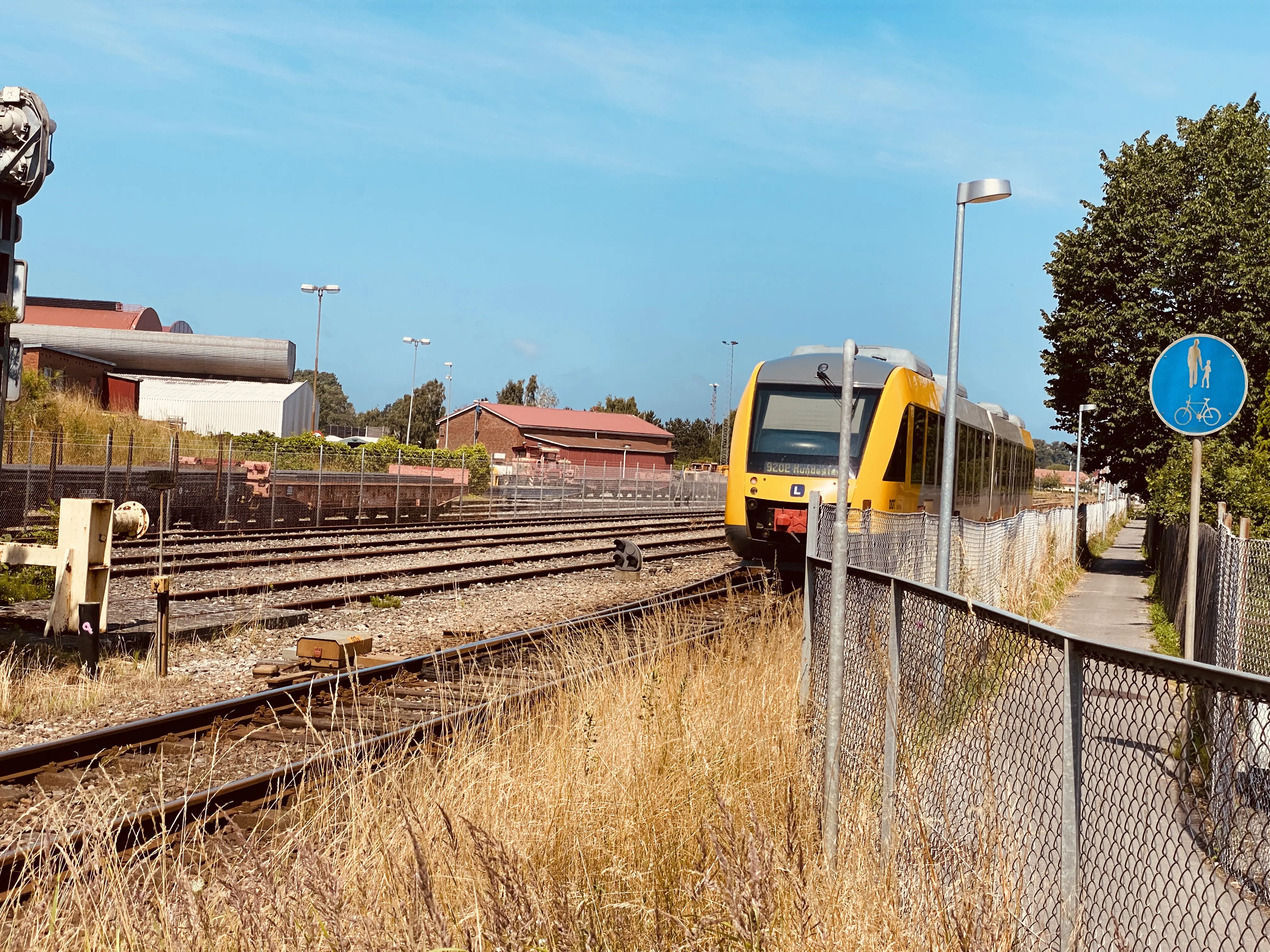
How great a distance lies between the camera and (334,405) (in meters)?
164

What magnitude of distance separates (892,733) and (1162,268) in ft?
96.0

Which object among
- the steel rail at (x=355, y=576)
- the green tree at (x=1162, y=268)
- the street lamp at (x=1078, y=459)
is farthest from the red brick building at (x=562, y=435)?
the steel rail at (x=355, y=576)

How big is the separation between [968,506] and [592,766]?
647 inches

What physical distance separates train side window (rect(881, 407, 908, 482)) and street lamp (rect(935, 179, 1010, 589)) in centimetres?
278

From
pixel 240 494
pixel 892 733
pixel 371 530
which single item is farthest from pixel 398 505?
pixel 892 733

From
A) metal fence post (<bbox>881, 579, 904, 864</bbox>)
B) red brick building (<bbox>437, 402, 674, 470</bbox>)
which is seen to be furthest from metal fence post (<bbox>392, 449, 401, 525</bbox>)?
red brick building (<bbox>437, 402, 674, 470</bbox>)

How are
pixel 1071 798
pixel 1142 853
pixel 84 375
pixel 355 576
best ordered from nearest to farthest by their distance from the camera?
pixel 1071 798
pixel 1142 853
pixel 355 576
pixel 84 375

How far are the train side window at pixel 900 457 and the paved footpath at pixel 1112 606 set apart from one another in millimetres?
2850

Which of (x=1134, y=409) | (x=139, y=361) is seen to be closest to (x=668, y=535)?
(x=1134, y=409)

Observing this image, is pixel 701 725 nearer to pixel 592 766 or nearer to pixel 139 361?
pixel 592 766

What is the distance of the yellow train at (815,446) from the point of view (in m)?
17.0

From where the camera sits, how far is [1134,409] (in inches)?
1190

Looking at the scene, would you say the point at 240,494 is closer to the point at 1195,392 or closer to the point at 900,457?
the point at 900,457

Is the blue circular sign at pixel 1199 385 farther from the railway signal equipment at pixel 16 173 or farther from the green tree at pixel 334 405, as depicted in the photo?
the green tree at pixel 334 405
